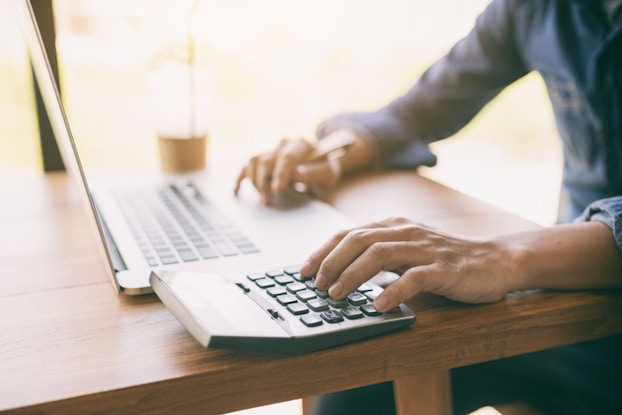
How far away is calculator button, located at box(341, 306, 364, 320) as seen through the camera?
581mm

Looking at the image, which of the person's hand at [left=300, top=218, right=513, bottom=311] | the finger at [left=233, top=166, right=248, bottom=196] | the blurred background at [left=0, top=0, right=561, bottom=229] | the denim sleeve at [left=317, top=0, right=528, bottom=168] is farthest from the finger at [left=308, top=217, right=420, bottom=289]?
the blurred background at [left=0, top=0, right=561, bottom=229]

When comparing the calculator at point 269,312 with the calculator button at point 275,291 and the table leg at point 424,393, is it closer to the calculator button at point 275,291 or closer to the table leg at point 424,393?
the calculator button at point 275,291

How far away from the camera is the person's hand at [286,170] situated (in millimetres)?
1035

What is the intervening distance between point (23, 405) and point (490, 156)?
342cm

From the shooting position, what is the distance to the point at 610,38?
100 cm

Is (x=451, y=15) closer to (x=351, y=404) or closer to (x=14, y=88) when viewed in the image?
(x=14, y=88)

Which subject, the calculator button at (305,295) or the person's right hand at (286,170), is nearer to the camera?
the calculator button at (305,295)

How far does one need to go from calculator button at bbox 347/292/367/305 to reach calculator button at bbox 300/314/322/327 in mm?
49

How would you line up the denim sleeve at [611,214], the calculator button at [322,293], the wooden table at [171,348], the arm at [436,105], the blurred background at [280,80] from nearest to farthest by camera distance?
the wooden table at [171,348]
the calculator button at [322,293]
the denim sleeve at [611,214]
the arm at [436,105]
the blurred background at [280,80]

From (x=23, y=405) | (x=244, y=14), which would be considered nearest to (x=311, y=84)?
(x=244, y=14)

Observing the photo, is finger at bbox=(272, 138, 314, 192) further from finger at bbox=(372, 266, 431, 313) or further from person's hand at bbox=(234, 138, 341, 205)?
finger at bbox=(372, 266, 431, 313)

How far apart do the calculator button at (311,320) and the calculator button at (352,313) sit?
0.03m

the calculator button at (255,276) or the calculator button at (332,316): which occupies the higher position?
the calculator button at (332,316)

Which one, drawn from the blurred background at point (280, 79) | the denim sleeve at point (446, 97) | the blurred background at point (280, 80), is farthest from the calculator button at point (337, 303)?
the blurred background at point (280, 80)
